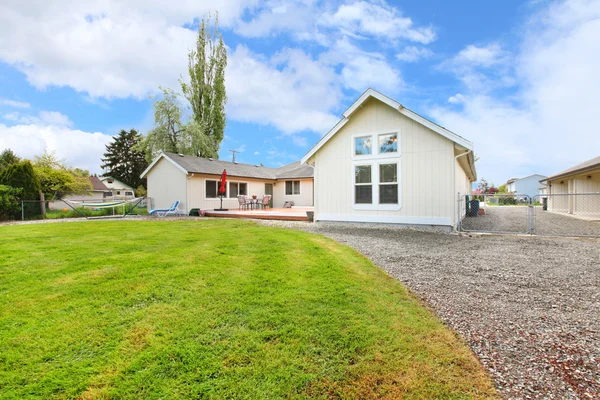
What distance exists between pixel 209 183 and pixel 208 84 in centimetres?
1662

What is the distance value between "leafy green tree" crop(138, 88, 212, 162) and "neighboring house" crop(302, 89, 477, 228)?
20871 millimetres

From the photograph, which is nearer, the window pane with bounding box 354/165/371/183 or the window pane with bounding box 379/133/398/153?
the window pane with bounding box 379/133/398/153

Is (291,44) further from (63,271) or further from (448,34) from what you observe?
(63,271)

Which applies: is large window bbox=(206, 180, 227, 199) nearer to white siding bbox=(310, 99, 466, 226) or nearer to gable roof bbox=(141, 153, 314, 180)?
gable roof bbox=(141, 153, 314, 180)

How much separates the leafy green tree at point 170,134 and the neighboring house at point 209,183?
8.79 meters

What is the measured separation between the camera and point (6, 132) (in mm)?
27641

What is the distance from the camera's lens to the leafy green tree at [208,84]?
2945 centimetres

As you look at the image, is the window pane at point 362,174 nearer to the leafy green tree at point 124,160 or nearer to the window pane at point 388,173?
the window pane at point 388,173

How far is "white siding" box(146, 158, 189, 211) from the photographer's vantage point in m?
17.2

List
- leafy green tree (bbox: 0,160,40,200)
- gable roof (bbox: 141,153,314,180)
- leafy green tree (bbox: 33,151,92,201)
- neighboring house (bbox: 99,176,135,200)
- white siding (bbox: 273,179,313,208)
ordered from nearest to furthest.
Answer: leafy green tree (bbox: 0,160,40,200) < gable roof (bbox: 141,153,314,180) < white siding (bbox: 273,179,313,208) < leafy green tree (bbox: 33,151,92,201) < neighboring house (bbox: 99,176,135,200)

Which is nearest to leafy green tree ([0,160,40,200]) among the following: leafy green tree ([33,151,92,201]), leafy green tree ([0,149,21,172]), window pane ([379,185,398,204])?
leafy green tree ([33,151,92,201])

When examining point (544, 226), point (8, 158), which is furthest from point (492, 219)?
point (8, 158)

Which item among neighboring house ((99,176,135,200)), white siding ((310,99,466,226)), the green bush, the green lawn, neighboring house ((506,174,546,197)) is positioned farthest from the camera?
neighboring house ((506,174,546,197))

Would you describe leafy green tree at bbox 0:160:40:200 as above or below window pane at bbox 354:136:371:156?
below
